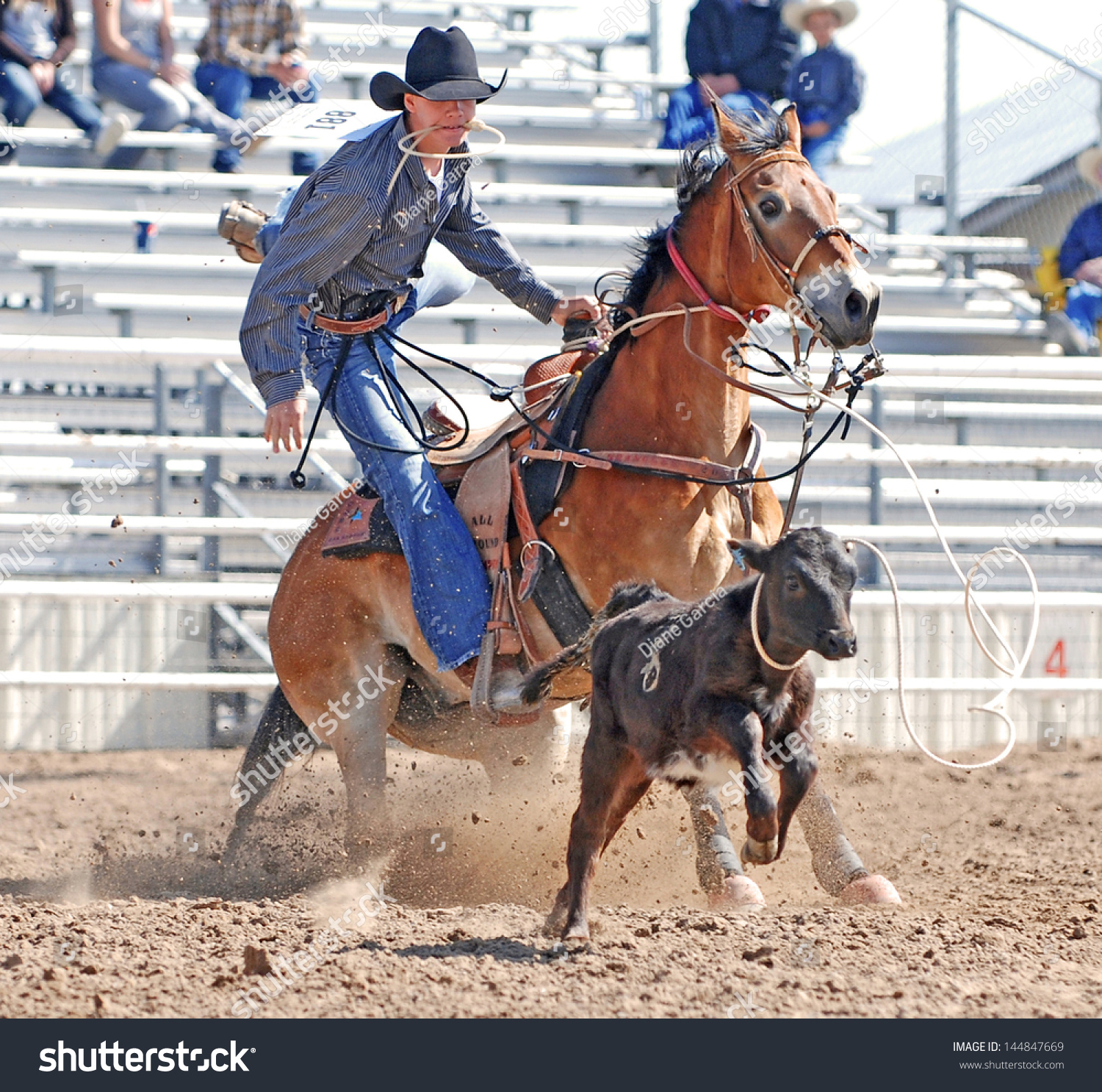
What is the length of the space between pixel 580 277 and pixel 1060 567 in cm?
353

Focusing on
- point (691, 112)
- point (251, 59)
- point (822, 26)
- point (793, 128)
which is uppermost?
point (822, 26)

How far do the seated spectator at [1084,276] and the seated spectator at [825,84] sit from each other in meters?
1.57

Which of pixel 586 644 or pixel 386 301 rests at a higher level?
pixel 386 301

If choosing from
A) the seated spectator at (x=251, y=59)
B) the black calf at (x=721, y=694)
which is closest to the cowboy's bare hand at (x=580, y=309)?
the black calf at (x=721, y=694)

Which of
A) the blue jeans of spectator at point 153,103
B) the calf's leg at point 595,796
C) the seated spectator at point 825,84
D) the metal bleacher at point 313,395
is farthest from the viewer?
the blue jeans of spectator at point 153,103

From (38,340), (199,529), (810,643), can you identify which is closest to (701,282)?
(810,643)

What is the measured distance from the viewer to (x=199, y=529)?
7.04m

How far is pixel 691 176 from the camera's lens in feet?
13.9

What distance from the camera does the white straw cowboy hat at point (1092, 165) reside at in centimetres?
930

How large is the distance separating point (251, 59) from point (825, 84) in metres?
3.88

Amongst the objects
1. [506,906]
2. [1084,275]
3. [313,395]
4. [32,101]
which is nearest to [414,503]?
[506,906]

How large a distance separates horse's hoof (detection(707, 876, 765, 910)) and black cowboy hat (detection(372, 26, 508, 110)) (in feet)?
7.81

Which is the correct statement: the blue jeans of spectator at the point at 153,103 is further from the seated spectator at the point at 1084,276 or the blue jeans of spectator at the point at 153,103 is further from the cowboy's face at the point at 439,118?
the cowboy's face at the point at 439,118

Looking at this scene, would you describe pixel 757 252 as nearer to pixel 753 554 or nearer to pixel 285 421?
pixel 753 554
